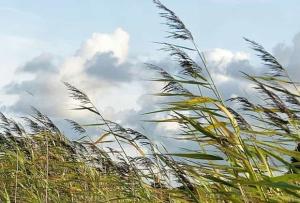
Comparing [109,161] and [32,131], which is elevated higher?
[32,131]

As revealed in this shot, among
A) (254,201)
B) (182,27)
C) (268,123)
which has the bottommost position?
(254,201)

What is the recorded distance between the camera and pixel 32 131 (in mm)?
6312

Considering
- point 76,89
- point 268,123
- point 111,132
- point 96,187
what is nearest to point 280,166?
point 268,123

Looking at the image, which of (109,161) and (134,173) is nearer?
(134,173)

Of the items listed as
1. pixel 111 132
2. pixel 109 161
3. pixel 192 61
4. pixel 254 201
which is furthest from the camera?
pixel 109 161

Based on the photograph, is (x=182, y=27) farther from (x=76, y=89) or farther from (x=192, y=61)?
(x=76, y=89)

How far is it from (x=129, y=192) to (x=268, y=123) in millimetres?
1460

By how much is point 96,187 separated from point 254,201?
254cm

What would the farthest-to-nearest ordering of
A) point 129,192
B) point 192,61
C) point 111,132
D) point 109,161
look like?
point 109,161 → point 129,192 → point 111,132 → point 192,61

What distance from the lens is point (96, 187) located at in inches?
208

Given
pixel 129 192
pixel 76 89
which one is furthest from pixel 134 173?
pixel 76 89

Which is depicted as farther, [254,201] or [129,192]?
[129,192]

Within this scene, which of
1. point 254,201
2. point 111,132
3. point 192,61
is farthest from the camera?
point 111,132

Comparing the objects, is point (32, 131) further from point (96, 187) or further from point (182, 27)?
point (182, 27)
